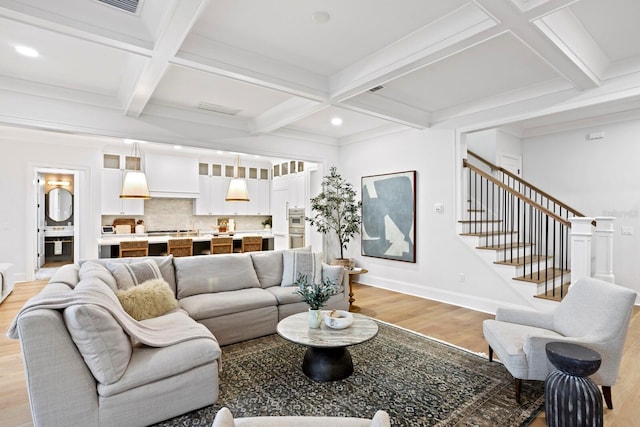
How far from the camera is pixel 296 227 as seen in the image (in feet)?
24.7

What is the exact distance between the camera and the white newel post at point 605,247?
421 cm

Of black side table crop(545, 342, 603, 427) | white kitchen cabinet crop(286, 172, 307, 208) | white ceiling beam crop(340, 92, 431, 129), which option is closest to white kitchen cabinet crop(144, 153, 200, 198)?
white kitchen cabinet crop(286, 172, 307, 208)

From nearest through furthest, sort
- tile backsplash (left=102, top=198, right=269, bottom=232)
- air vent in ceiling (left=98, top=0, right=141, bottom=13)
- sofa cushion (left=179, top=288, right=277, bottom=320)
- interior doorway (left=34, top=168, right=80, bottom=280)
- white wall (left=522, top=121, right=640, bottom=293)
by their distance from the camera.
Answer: air vent in ceiling (left=98, top=0, right=141, bottom=13), sofa cushion (left=179, top=288, right=277, bottom=320), white wall (left=522, top=121, right=640, bottom=293), tile backsplash (left=102, top=198, right=269, bottom=232), interior doorway (left=34, top=168, right=80, bottom=280)

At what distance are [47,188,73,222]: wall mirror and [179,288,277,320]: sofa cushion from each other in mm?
6885

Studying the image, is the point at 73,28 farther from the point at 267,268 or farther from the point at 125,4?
the point at 267,268

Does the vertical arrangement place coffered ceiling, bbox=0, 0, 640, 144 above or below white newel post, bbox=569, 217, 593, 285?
above

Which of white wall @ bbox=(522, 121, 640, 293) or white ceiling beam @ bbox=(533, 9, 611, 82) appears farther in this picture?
white wall @ bbox=(522, 121, 640, 293)

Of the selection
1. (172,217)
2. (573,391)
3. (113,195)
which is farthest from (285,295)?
(172,217)

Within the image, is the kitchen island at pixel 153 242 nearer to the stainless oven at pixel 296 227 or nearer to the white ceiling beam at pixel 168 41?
the stainless oven at pixel 296 227

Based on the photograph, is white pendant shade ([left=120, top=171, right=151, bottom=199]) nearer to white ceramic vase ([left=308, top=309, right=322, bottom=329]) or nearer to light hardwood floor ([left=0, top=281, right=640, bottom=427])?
light hardwood floor ([left=0, top=281, right=640, bottom=427])

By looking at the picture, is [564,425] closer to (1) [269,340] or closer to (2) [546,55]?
(1) [269,340]

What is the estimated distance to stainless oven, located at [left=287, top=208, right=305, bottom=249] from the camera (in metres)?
7.34

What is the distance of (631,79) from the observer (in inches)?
130

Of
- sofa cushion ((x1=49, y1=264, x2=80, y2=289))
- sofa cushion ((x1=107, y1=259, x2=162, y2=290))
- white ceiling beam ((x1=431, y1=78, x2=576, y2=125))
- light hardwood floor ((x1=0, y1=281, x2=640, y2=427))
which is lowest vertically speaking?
light hardwood floor ((x1=0, y1=281, x2=640, y2=427))
